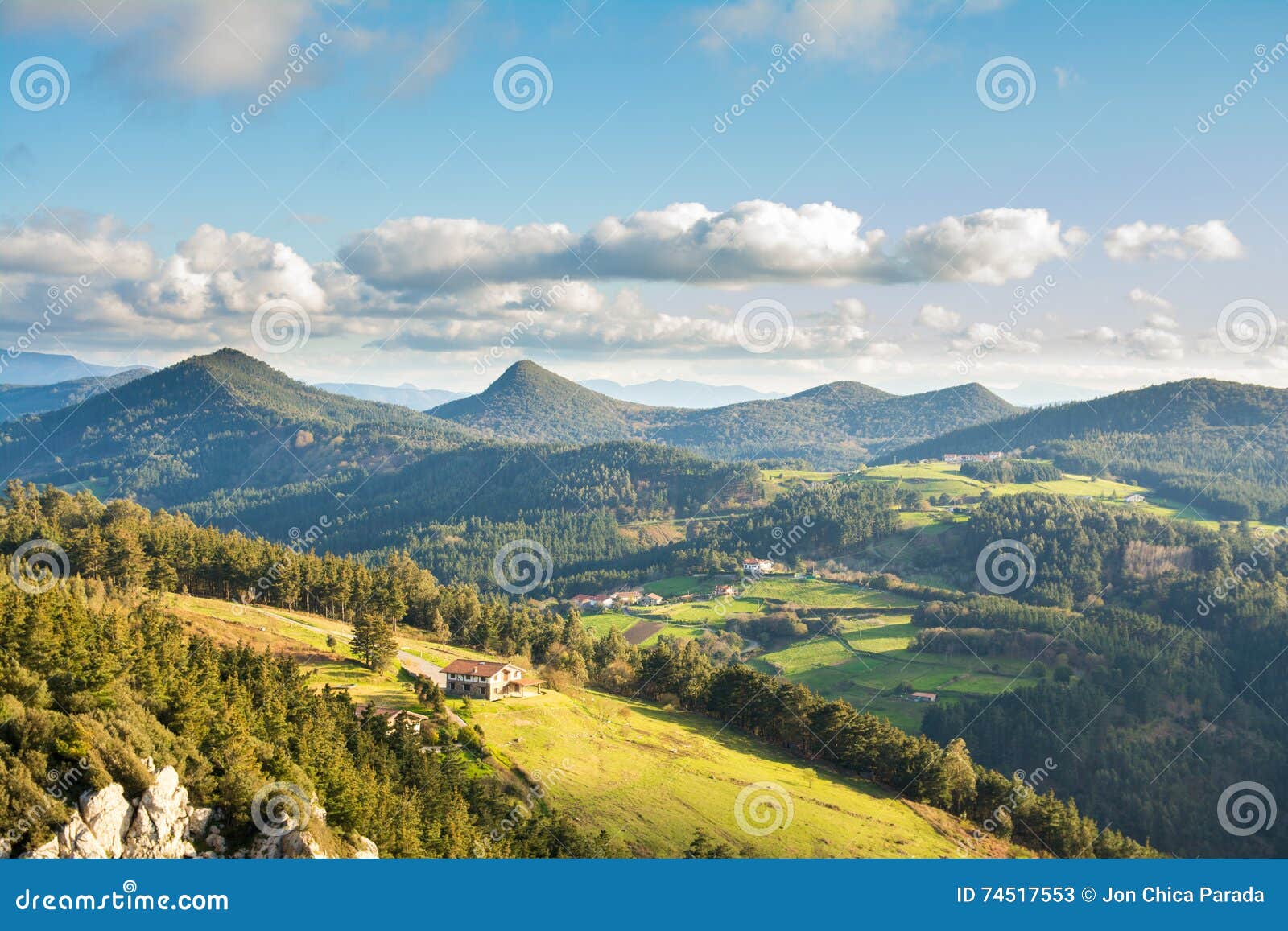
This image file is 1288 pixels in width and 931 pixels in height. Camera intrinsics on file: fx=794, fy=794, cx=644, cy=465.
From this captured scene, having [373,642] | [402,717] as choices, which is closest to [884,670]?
[373,642]

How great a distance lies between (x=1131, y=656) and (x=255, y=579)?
433 feet

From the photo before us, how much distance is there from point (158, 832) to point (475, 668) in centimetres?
4197

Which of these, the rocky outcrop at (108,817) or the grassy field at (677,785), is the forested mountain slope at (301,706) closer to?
the rocky outcrop at (108,817)

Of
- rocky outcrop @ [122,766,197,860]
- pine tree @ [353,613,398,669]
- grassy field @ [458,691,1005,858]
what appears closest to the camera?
rocky outcrop @ [122,766,197,860]

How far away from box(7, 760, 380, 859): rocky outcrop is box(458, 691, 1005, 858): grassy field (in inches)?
892

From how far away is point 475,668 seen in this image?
69.7 meters

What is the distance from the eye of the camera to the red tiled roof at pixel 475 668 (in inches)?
2714

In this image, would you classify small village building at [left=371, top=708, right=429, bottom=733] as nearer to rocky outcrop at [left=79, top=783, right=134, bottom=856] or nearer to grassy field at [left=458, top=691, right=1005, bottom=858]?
grassy field at [left=458, top=691, right=1005, bottom=858]

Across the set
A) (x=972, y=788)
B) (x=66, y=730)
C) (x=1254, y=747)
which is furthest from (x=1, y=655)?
(x=1254, y=747)

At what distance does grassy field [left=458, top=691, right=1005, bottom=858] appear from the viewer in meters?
50.4

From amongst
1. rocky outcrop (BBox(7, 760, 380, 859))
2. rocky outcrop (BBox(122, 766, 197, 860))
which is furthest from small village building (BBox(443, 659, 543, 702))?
rocky outcrop (BBox(122, 766, 197, 860))

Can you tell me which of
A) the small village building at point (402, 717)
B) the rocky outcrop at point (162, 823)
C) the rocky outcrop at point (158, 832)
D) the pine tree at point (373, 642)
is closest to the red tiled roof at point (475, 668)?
the pine tree at point (373, 642)

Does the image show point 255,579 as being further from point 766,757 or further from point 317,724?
point 766,757

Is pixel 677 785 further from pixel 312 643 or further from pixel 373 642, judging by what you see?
pixel 312 643
